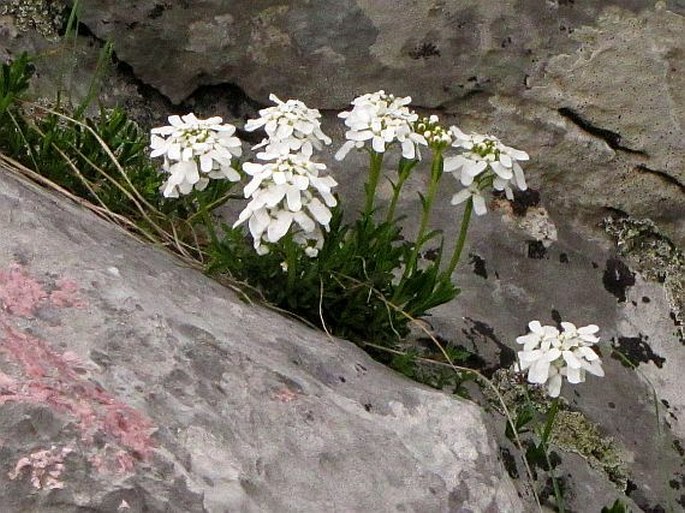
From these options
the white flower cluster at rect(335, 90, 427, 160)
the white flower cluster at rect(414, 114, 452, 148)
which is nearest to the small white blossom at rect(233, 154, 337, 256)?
the white flower cluster at rect(335, 90, 427, 160)

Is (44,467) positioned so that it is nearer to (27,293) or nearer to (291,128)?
(27,293)

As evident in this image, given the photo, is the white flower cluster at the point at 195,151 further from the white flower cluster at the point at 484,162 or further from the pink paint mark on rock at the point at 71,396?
the pink paint mark on rock at the point at 71,396

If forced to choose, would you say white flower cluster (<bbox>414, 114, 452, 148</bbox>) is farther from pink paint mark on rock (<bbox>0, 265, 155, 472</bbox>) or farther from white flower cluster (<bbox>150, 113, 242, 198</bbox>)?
pink paint mark on rock (<bbox>0, 265, 155, 472</bbox>)

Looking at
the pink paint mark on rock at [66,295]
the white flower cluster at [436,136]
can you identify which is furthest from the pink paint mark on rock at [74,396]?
the white flower cluster at [436,136]

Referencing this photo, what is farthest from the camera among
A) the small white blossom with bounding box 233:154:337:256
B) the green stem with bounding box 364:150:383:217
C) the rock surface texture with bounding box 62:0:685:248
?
the rock surface texture with bounding box 62:0:685:248

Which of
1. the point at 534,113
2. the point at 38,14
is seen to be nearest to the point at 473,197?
the point at 534,113
